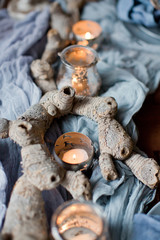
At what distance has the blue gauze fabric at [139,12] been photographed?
92cm

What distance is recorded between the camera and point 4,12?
997 mm

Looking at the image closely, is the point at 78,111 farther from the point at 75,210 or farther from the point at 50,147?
the point at 75,210

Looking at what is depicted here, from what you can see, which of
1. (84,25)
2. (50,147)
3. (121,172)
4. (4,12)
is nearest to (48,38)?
(84,25)

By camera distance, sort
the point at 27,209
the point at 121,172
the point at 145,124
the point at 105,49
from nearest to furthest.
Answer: the point at 27,209
the point at 121,172
the point at 145,124
the point at 105,49

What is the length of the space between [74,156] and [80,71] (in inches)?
8.5

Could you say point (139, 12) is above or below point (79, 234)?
above

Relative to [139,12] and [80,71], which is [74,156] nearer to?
[80,71]

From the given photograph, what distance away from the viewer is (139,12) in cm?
94

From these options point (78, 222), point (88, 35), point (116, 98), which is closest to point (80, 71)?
point (116, 98)

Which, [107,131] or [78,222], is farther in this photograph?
[107,131]

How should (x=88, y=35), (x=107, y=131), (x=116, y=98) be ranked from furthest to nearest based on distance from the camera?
(x=88, y=35) → (x=116, y=98) → (x=107, y=131)

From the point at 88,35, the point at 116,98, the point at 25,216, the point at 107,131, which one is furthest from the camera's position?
the point at 88,35

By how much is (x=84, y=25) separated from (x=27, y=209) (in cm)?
64

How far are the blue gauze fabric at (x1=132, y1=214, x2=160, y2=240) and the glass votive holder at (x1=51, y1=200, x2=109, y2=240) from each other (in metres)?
0.08
